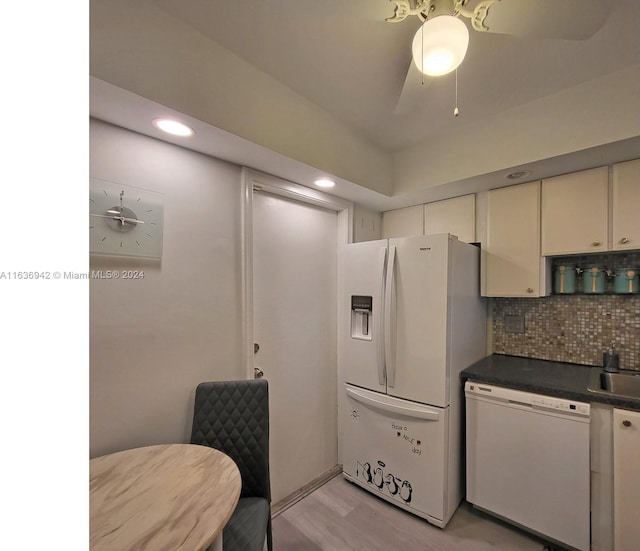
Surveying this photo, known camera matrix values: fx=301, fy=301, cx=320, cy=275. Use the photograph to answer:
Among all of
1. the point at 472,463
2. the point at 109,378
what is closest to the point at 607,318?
the point at 472,463

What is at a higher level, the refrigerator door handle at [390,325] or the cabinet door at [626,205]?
the cabinet door at [626,205]

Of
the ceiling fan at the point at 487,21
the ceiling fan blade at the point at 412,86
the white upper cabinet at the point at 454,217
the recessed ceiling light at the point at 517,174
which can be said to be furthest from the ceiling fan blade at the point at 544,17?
the white upper cabinet at the point at 454,217

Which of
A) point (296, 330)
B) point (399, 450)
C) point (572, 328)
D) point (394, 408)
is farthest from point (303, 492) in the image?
point (572, 328)

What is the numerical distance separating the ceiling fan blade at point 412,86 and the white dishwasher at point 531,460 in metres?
1.59

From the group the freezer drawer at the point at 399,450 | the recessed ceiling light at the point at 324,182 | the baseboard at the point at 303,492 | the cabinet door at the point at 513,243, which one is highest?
the recessed ceiling light at the point at 324,182

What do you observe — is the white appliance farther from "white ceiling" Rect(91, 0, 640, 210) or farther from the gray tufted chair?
the gray tufted chair

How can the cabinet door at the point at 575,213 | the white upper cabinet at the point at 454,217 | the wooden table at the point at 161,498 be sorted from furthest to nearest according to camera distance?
the white upper cabinet at the point at 454,217
the cabinet door at the point at 575,213
the wooden table at the point at 161,498

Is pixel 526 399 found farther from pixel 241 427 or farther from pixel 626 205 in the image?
pixel 241 427

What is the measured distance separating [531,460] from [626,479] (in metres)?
0.37

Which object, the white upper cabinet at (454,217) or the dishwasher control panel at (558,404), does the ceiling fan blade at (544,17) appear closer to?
the white upper cabinet at (454,217)

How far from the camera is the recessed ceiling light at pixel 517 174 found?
184 centimetres

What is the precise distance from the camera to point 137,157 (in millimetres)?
1386
